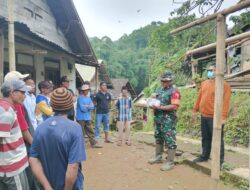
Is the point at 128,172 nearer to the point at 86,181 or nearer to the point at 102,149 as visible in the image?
the point at 86,181

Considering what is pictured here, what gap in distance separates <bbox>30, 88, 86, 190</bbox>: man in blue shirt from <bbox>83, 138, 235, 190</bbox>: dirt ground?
282 centimetres

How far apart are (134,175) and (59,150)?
365cm

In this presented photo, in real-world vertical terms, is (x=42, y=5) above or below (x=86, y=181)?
above

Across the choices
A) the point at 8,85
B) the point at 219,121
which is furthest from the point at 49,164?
the point at 219,121

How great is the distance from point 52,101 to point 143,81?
4479cm

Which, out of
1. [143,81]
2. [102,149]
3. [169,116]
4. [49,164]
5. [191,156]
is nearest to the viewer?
[49,164]

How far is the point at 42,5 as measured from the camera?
11.9 m

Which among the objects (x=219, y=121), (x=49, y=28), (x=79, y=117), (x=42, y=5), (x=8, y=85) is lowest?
(x=79, y=117)

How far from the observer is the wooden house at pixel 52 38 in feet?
31.4

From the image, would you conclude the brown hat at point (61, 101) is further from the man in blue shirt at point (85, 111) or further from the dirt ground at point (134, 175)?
the man in blue shirt at point (85, 111)

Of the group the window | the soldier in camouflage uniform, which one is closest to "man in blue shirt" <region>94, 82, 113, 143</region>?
the soldier in camouflage uniform

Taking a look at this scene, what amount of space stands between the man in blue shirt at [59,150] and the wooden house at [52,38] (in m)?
5.86

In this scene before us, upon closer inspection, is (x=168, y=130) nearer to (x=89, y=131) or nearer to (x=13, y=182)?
(x=89, y=131)

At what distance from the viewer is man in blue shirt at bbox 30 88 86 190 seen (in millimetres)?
2670
